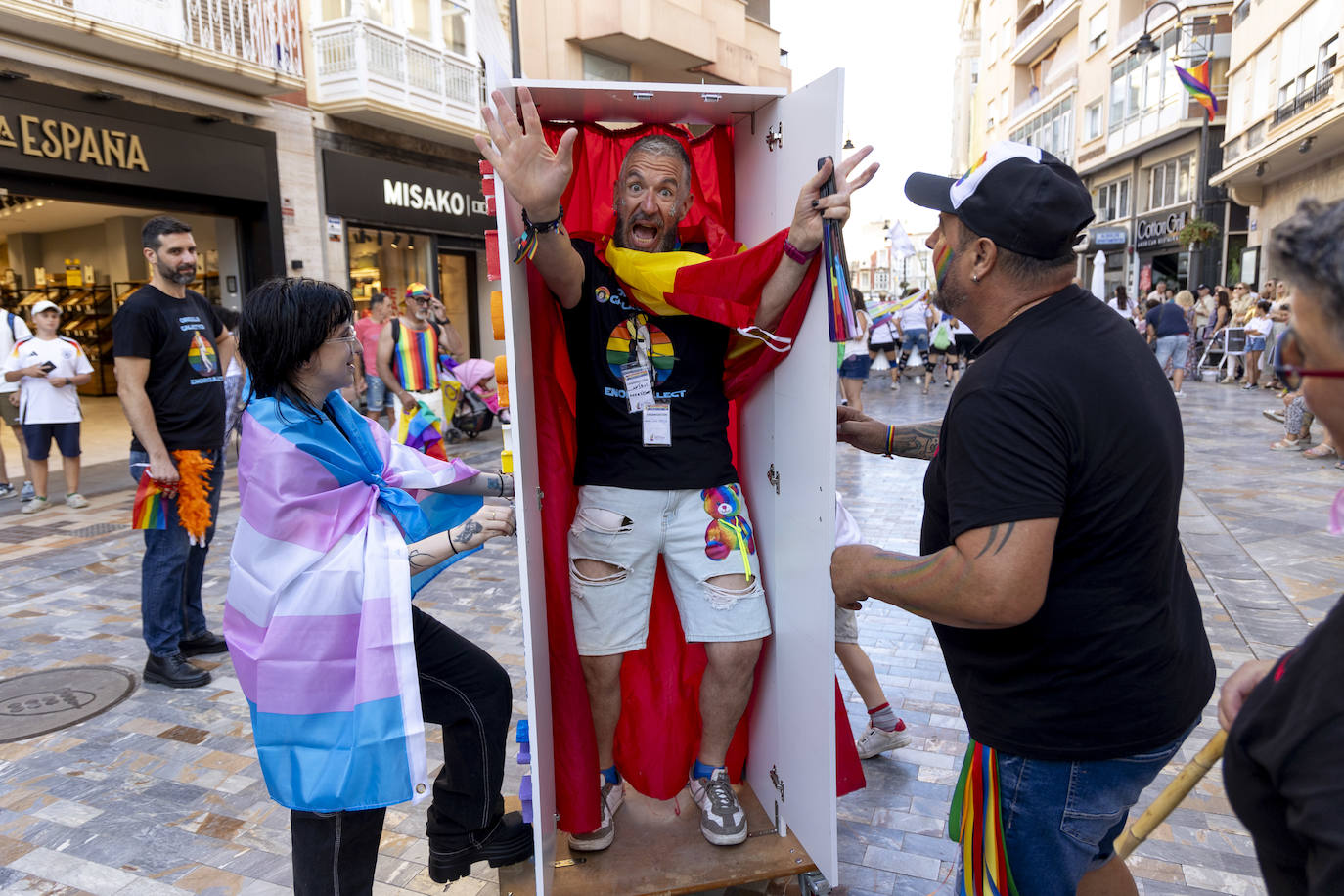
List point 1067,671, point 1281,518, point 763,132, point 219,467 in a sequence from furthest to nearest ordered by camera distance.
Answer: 1. point 1281,518
2. point 219,467
3. point 763,132
4. point 1067,671

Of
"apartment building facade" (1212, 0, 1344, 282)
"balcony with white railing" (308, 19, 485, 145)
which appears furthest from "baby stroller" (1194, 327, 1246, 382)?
"balcony with white railing" (308, 19, 485, 145)

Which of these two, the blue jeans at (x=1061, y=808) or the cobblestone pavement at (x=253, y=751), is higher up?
the blue jeans at (x=1061, y=808)


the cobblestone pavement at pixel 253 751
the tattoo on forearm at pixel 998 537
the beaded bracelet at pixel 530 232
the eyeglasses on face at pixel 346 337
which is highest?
the beaded bracelet at pixel 530 232

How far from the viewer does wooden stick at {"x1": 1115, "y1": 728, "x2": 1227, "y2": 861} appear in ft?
4.72

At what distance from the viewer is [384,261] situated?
590 inches

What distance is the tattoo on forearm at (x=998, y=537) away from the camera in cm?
145

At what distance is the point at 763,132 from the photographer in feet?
8.66

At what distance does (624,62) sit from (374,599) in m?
16.0

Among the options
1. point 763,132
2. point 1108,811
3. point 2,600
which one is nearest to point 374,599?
point 1108,811

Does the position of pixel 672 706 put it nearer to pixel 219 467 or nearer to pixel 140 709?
pixel 140 709

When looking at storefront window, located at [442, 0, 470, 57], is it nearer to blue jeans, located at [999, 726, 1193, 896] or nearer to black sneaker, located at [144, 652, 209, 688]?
black sneaker, located at [144, 652, 209, 688]

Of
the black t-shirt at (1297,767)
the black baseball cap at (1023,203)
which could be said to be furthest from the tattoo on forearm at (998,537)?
the black baseball cap at (1023,203)

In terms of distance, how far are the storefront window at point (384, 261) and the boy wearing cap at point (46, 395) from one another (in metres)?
6.33

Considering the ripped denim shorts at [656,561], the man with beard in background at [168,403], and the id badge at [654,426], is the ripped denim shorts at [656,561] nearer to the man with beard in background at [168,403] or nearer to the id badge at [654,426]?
the id badge at [654,426]
